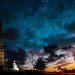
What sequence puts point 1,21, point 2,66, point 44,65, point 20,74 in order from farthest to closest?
point 44,65 < point 1,21 < point 2,66 < point 20,74

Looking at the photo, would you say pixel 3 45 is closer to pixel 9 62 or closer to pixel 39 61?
pixel 9 62

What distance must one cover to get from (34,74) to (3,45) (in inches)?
1524

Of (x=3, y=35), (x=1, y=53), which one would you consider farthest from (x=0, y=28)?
(x=1, y=53)

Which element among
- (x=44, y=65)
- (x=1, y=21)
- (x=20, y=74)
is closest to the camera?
(x=20, y=74)

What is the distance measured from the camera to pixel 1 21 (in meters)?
82.2

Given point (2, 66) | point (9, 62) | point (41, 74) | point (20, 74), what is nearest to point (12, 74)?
point (20, 74)

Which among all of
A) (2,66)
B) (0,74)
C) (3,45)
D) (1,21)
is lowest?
(0,74)

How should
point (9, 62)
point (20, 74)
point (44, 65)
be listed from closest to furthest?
point (20, 74)
point (9, 62)
point (44, 65)

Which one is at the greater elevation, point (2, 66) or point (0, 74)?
point (2, 66)

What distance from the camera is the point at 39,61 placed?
118875 mm

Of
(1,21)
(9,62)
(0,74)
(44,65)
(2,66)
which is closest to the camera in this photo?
(0,74)

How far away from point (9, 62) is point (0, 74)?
2609 inches

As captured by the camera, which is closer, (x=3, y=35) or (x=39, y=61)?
(x=3, y=35)

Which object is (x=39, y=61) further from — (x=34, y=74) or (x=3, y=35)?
(x=34, y=74)
